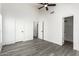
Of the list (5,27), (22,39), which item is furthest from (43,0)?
(22,39)

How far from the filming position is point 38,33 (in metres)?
7.53

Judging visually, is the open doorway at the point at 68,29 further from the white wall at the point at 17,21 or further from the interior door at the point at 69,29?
the white wall at the point at 17,21

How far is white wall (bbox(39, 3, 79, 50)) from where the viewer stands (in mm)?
3654

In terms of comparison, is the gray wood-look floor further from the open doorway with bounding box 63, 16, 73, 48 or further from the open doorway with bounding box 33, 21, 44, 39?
the open doorway with bounding box 33, 21, 44, 39

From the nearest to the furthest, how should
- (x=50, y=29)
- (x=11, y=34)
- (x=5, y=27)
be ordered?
1. (x=5, y=27)
2. (x=11, y=34)
3. (x=50, y=29)

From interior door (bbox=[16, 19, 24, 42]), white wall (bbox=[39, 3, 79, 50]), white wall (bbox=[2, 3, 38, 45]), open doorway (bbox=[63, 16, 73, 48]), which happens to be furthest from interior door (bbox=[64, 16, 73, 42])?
interior door (bbox=[16, 19, 24, 42])

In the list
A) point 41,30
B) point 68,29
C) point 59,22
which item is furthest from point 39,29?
point 59,22

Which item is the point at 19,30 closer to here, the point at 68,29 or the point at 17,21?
the point at 17,21

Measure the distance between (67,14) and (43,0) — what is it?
3186mm

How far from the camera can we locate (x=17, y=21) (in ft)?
18.8

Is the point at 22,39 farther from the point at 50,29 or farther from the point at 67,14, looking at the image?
the point at 67,14

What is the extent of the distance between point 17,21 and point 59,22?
3.31 metres

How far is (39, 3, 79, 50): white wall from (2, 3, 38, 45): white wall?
1725 mm

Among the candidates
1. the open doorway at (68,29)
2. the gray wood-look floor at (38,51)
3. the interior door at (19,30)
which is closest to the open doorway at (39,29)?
the interior door at (19,30)
